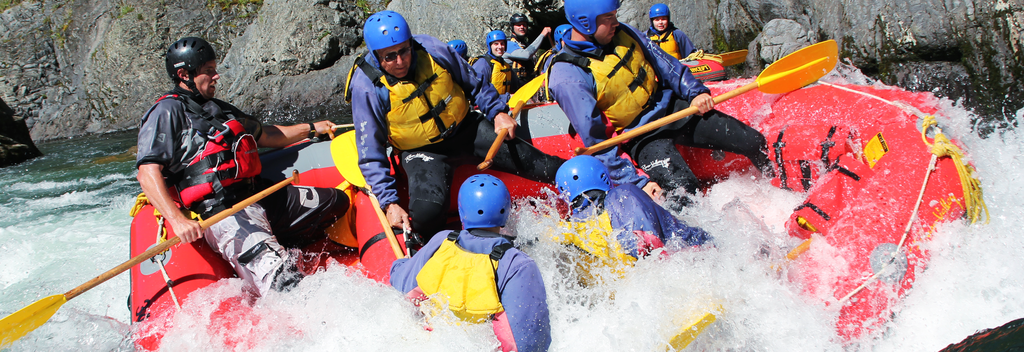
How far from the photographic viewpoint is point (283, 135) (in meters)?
3.44

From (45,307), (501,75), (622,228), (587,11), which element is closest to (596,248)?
(622,228)

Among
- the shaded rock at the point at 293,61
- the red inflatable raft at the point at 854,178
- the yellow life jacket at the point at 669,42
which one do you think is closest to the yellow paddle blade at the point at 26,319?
the red inflatable raft at the point at 854,178

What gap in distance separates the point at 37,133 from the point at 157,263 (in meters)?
13.1

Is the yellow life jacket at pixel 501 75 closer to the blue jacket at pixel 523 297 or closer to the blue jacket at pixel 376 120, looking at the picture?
the blue jacket at pixel 376 120

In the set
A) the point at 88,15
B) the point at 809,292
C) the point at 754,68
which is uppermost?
the point at 88,15

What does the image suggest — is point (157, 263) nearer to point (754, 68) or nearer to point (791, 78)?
point (791, 78)

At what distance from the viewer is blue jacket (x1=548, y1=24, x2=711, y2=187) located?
3.07 m

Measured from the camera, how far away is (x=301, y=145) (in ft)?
12.0

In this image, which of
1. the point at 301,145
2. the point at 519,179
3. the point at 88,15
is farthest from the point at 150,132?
the point at 88,15

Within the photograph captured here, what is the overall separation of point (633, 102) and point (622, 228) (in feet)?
3.66

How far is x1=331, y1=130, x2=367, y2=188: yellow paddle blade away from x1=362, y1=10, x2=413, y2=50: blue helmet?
0.79 meters

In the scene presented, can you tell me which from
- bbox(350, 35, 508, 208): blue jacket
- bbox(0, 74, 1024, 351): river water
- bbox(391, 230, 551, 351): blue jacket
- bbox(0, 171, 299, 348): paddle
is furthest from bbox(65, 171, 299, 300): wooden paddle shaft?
bbox(391, 230, 551, 351): blue jacket

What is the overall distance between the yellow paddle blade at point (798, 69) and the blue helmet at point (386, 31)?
1.97m

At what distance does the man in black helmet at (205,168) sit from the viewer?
2588 millimetres
